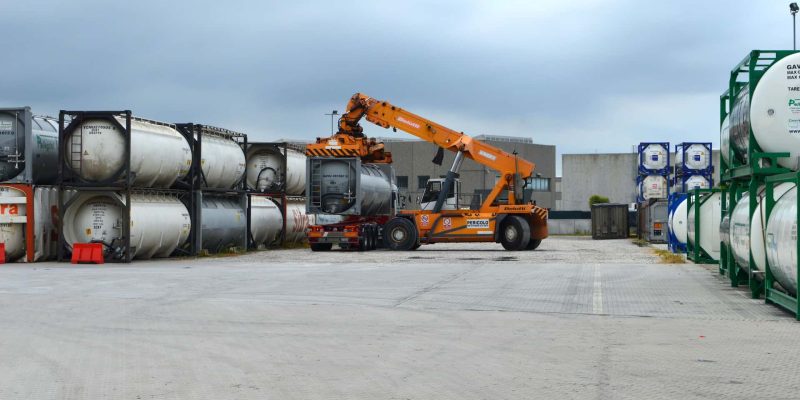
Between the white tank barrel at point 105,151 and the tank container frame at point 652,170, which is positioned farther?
the tank container frame at point 652,170

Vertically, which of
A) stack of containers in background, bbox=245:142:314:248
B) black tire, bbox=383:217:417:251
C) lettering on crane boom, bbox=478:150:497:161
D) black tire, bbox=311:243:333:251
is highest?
lettering on crane boom, bbox=478:150:497:161

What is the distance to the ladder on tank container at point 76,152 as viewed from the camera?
86.7 ft

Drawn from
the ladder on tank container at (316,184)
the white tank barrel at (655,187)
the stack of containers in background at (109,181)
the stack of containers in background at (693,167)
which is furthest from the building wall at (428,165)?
the stack of containers in background at (109,181)

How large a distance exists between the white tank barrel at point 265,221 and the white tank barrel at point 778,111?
76.9 feet

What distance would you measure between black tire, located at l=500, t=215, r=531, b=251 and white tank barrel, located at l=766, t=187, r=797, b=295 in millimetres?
20116

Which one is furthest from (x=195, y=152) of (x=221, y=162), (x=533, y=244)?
(x=533, y=244)

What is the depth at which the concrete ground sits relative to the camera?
25.8ft

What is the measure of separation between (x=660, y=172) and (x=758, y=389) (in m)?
41.4

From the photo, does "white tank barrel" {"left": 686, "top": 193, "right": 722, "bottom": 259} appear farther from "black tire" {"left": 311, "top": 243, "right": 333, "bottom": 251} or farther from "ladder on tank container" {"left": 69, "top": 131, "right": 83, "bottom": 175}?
"ladder on tank container" {"left": 69, "top": 131, "right": 83, "bottom": 175}

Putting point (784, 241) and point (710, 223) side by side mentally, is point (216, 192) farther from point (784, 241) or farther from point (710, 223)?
point (784, 241)

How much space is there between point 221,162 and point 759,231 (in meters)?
21.1

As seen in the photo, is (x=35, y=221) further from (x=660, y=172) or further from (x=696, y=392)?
(x=660, y=172)

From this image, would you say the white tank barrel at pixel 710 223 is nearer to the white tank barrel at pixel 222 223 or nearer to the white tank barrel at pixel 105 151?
the white tank barrel at pixel 105 151

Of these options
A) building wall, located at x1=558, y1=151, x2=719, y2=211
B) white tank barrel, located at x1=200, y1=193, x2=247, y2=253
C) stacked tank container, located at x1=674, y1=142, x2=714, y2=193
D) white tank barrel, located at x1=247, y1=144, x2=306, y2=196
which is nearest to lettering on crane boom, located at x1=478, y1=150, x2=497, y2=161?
white tank barrel, located at x1=247, y1=144, x2=306, y2=196
